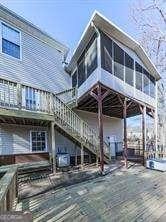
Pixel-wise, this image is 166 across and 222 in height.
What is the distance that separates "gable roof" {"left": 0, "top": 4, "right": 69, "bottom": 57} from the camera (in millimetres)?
10603

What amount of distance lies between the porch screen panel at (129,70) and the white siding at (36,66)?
3753 mm

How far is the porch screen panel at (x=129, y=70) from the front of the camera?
12.9 metres

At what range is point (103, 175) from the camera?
9.14m

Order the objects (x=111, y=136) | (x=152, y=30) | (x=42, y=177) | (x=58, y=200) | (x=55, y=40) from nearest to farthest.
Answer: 1. (x=58, y=200)
2. (x=42, y=177)
3. (x=55, y=40)
4. (x=111, y=136)
5. (x=152, y=30)

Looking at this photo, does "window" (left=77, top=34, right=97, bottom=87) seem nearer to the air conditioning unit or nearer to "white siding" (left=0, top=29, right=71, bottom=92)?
"white siding" (left=0, top=29, right=71, bottom=92)

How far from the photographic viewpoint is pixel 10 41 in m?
11.0

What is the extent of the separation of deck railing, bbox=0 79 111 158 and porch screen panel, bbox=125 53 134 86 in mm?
3800

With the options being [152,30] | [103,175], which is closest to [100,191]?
[103,175]

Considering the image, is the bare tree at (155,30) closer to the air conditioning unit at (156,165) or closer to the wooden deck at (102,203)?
the air conditioning unit at (156,165)

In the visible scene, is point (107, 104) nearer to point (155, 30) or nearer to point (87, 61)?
point (87, 61)

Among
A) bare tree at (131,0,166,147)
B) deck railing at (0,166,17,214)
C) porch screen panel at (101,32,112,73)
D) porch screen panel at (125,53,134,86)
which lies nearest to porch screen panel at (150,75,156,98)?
porch screen panel at (125,53,134,86)

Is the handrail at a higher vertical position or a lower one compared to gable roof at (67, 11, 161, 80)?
lower

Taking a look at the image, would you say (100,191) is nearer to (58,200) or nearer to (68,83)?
(58,200)

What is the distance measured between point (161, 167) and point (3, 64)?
8.53 metres
